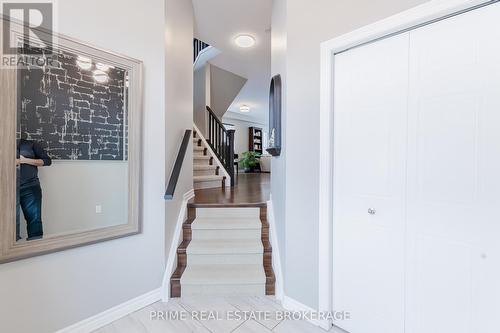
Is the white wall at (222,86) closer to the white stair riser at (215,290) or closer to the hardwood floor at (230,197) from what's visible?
the hardwood floor at (230,197)

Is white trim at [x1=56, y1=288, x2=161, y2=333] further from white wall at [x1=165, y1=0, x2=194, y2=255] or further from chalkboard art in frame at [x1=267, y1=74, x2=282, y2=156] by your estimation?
chalkboard art in frame at [x1=267, y1=74, x2=282, y2=156]

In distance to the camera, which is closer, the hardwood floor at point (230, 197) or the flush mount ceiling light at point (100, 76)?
the flush mount ceiling light at point (100, 76)

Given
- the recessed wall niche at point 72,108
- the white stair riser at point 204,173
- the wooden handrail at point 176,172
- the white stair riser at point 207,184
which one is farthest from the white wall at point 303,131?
the white stair riser at point 204,173

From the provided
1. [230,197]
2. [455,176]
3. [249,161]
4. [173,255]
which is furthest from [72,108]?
[249,161]

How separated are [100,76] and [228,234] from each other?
1.77 m

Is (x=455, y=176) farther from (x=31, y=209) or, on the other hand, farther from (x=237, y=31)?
(x=237, y=31)

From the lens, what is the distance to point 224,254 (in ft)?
7.09

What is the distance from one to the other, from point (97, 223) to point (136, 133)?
73 cm

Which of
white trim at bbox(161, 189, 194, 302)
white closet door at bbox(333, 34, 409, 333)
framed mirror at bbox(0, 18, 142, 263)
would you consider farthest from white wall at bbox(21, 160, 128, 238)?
white closet door at bbox(333, 34, 409, 333)

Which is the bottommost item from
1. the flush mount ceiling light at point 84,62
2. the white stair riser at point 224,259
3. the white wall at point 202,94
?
the white stair riser at point 224,259

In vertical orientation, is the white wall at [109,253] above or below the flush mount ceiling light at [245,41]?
below

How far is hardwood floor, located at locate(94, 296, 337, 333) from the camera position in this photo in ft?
5.25

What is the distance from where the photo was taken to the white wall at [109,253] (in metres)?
1.35

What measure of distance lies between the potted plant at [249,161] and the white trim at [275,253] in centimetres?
603
